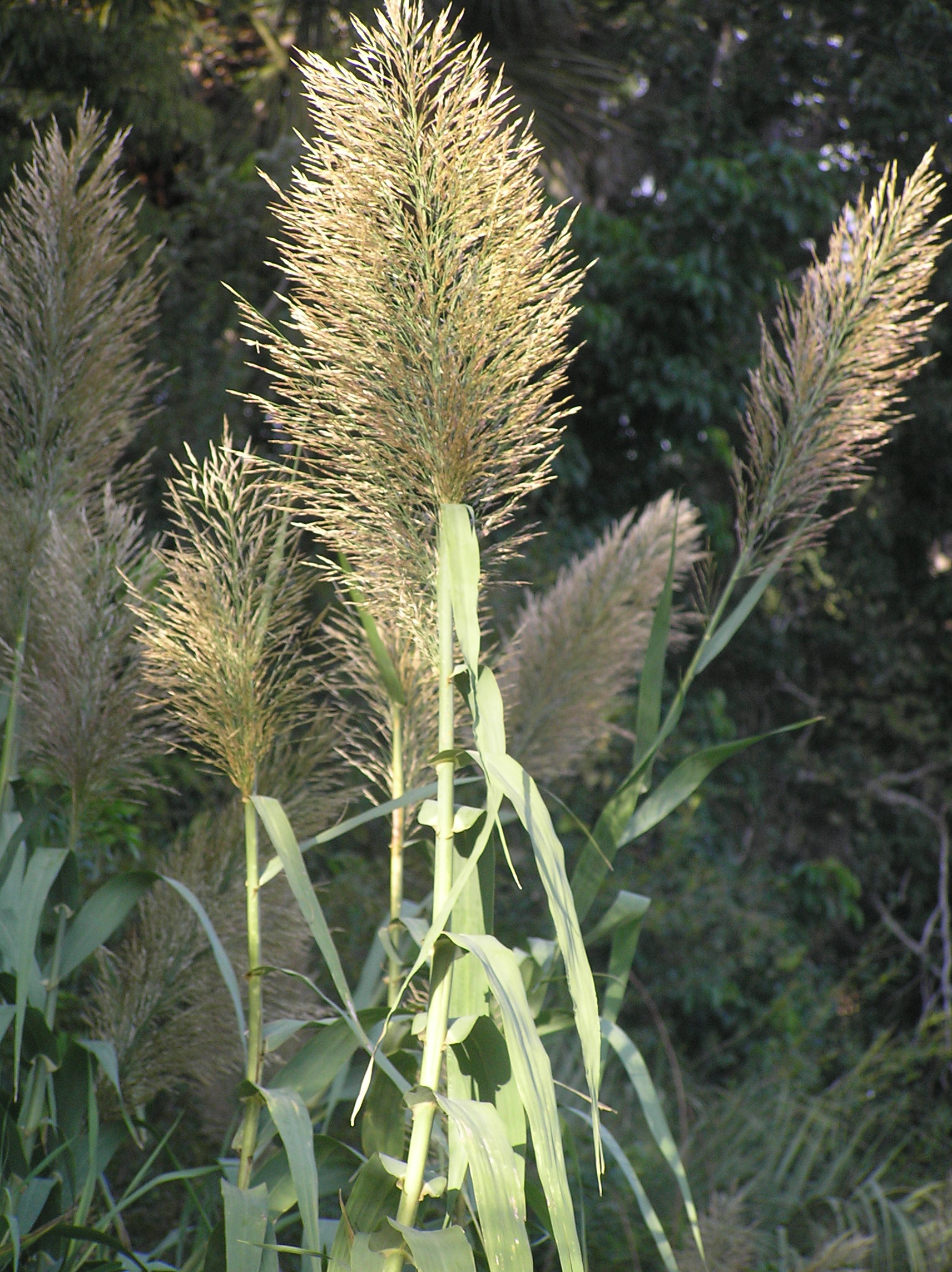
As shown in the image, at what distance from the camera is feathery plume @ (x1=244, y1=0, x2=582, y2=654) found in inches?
33.3

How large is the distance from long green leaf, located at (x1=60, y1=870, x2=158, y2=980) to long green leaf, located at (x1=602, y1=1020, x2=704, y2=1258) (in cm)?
A: 57

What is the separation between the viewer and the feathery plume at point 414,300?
846 mm

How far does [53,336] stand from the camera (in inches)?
50.3

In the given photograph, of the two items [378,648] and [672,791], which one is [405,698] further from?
[672,791]

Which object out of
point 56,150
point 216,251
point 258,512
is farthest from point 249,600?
point 216,251

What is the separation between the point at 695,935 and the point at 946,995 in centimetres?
171

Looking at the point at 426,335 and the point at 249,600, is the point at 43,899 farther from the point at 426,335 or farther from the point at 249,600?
the point at 426,335

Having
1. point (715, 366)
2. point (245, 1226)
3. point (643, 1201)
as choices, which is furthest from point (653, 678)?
point (715, 366)

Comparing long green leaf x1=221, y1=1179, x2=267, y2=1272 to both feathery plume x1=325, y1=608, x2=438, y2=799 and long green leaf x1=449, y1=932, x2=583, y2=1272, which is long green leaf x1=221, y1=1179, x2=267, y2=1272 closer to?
long green leaf x1=449, y1=932, x2=583, y2=1272

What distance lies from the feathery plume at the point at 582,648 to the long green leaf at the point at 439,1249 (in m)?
0.89

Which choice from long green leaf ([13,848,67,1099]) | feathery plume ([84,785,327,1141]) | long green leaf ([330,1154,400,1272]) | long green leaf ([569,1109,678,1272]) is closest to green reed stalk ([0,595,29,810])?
long green leaf ([13,848,67,1099])

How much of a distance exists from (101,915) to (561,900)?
73cm

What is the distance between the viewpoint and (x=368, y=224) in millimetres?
845

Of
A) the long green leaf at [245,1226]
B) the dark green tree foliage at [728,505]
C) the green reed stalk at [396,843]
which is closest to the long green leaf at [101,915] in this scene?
the green reed stalk at [396,843]
